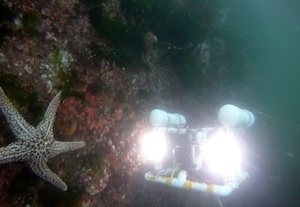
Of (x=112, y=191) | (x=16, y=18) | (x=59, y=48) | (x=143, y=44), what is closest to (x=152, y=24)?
(x=143, y=44)

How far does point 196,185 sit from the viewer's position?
542cm

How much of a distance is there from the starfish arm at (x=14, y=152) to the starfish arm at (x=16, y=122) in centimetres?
17

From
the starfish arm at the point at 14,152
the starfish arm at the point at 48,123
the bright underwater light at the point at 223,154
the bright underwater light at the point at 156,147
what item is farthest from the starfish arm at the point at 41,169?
the bright underwater light at the point at 223,154

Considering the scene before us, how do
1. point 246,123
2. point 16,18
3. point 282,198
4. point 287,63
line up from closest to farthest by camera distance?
point 16,18
point 246,123
point 282,198
point 287,63

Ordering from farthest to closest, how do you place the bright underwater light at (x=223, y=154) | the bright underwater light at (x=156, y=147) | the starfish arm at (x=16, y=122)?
1. the bright underwater light at (x=156, y=147)
2. the bright underwater light at (x=223, y=154)
3. the starfish arm at (x=16, y=122)

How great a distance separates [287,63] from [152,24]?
6.96 metres

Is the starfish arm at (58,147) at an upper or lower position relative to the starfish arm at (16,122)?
lower

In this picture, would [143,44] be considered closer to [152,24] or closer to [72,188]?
[152,24]

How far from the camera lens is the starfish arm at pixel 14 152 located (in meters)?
3.98

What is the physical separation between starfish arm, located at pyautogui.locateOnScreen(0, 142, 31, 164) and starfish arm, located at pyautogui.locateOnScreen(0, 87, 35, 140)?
0.17m

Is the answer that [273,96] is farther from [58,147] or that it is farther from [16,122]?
[16,122]

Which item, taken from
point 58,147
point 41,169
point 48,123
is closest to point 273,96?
point 58,147

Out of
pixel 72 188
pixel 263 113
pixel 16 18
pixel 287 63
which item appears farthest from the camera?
pixel 287 63

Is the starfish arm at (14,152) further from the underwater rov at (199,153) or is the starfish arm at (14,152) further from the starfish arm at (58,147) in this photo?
the underwater rov at (199,153)
